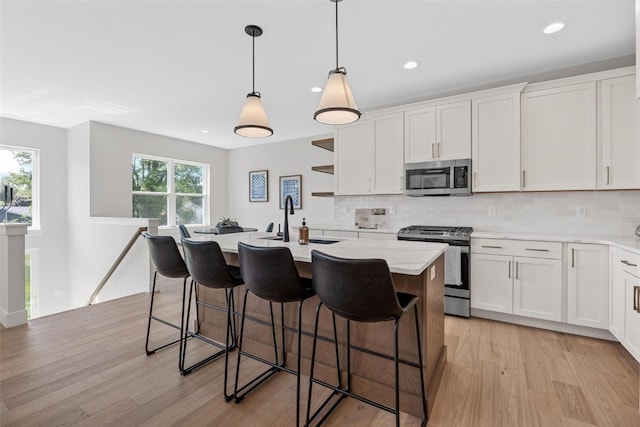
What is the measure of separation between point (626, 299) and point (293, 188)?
478 cm

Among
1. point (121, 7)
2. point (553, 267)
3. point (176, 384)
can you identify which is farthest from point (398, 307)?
point (121, 7)

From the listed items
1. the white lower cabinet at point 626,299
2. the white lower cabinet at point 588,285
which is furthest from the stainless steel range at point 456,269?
the white lower cabinet at point 626,299

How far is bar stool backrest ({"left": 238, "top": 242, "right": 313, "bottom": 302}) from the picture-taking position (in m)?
1.63

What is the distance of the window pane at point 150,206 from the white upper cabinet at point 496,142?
532 centimetres

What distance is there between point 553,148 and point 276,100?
3137 mm

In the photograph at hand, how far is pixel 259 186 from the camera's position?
648 cm

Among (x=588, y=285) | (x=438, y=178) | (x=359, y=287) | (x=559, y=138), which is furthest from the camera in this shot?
(x=438, y=178)

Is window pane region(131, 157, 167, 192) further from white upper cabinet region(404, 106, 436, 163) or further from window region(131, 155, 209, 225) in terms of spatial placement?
white upper cabinet region(404, 106, 436, 163)

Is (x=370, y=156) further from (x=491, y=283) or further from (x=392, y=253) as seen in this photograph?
(x=392, y=253)

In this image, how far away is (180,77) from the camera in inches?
130

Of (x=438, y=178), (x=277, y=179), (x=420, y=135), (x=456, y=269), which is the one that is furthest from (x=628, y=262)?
(x=277, y=179)

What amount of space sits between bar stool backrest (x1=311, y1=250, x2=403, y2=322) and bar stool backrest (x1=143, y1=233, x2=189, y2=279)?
50.4 inches

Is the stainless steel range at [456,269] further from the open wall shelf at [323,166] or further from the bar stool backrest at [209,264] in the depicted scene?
the bar stool backrest at [209,264]

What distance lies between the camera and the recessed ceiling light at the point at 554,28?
236cm
